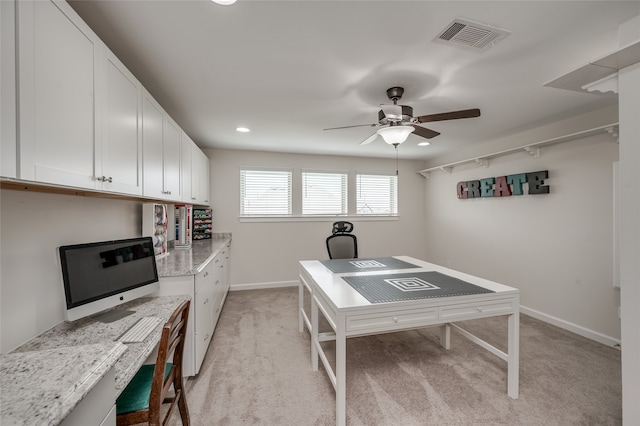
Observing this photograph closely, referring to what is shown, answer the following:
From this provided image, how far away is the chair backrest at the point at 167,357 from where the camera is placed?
3.72ft

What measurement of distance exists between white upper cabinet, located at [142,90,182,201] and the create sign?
4.18 meters

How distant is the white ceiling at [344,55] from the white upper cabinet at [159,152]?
289mm

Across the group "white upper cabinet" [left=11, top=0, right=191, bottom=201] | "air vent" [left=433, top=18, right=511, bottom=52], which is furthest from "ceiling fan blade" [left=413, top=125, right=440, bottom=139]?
"white upper cabinet" [left=11, top=0, right=191, bottom=201]

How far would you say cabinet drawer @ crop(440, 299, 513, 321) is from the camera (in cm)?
176

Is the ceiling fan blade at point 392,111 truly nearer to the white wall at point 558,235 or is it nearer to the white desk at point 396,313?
the white desk at point 396,313

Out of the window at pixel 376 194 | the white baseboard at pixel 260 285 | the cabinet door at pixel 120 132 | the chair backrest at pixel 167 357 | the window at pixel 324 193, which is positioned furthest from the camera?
the window at pixel 376 194

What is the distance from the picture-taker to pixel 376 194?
5.26 m

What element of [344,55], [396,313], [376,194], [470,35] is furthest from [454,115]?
[376,194]

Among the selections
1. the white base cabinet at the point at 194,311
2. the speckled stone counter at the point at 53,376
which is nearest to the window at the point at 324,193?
the white base cabinet at the point at 194,311

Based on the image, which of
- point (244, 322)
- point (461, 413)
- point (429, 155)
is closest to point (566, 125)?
point (429, 155)

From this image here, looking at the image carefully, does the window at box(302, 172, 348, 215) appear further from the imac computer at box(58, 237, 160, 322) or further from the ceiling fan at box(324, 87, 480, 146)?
the imac computer at box(58, 237, 160, 322)

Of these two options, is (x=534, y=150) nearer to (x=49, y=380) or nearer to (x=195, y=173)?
(x=195, y=173)

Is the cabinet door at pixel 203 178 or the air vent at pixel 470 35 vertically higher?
the air vent at pixel 470 35

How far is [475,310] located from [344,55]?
1992 millimetres
